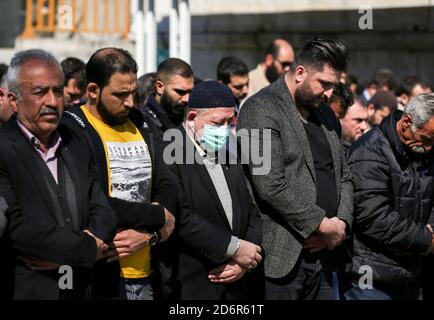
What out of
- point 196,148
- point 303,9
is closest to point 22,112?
point 196,148

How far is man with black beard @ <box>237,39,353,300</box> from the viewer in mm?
5109

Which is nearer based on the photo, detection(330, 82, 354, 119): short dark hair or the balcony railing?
detection(330, 82, 354, 119): short dark hair

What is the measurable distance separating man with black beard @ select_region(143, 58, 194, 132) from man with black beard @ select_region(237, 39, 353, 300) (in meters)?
0.93

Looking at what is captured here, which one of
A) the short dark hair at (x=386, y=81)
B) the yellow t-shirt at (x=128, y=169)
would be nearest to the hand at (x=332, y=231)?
the yellow t-shirt at (x=128, y=169)

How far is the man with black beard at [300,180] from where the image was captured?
5109 mm

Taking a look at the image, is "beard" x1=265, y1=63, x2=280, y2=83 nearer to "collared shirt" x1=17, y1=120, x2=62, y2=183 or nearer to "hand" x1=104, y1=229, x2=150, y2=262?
"hand" x1=104, y1=229, x2=150, y2=262

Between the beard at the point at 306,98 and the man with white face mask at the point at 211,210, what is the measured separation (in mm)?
460

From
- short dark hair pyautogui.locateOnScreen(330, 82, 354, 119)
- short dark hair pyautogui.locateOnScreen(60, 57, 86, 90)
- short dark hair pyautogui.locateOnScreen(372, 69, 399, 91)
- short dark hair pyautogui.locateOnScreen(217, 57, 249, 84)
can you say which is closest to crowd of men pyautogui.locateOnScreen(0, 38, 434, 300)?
short dark hair pyautogui.locateOnScreen(330, 82, 354, 119)

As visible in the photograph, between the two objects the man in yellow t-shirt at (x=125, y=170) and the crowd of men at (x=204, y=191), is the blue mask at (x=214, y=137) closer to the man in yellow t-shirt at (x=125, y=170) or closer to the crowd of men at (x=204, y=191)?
the crowd of men at (x=204, y=191)

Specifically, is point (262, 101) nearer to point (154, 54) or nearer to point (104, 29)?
point (154, 54)

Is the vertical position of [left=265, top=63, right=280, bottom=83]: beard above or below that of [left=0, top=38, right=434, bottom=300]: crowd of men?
above

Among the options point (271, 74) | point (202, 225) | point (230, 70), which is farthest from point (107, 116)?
point (271, 74)

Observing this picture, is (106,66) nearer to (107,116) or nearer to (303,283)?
(107,116)

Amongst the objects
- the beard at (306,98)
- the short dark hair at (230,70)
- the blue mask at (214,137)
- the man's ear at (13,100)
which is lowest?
the blue mask at (214,137)
